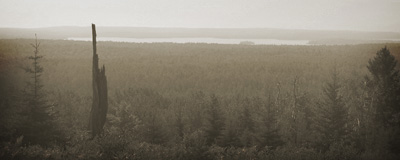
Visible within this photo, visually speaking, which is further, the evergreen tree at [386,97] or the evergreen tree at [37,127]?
the evergreen tree at [386,97]

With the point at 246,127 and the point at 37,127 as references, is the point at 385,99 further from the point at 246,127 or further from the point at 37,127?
the point at 37,127

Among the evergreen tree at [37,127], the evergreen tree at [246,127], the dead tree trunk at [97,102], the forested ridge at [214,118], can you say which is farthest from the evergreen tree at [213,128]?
the evergreen tree at [37,127]

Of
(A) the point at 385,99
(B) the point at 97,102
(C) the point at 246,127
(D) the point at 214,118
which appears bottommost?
(C) the point at 246,127

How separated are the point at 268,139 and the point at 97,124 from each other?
6.30 meters

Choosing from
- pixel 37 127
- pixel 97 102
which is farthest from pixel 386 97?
pixel 37 127

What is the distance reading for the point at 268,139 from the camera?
11305mm

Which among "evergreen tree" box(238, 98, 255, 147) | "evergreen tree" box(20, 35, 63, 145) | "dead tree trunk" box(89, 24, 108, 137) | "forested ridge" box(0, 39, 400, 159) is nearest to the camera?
"forested ridge" box(0, 39, 400, 159)

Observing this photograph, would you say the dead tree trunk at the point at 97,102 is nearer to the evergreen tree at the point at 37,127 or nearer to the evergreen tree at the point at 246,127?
the evergreen tree at the point at 37,127

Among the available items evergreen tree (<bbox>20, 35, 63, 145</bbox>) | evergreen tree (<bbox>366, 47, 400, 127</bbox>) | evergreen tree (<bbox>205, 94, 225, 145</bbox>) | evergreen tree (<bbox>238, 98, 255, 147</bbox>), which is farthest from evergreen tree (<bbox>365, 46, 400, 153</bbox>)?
evergreen tree (<bbox>20, 35, 63, 145</bbox>)

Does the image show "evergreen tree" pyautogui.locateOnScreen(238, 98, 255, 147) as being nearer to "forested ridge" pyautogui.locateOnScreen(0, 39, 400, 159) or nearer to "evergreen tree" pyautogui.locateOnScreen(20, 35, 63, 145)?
"forested ridge" pyautogui.locateOnScreen(0, 39, 400, 159)

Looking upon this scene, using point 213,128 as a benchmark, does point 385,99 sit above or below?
above

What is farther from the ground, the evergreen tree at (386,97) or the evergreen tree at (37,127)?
the evergreen tree at (386,97)

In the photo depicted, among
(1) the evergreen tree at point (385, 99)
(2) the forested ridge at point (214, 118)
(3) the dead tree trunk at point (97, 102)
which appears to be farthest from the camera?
(3) the dead tree trunk at point (97, 102)

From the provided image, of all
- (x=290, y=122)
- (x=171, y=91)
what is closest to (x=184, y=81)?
(x=171, y=91)
